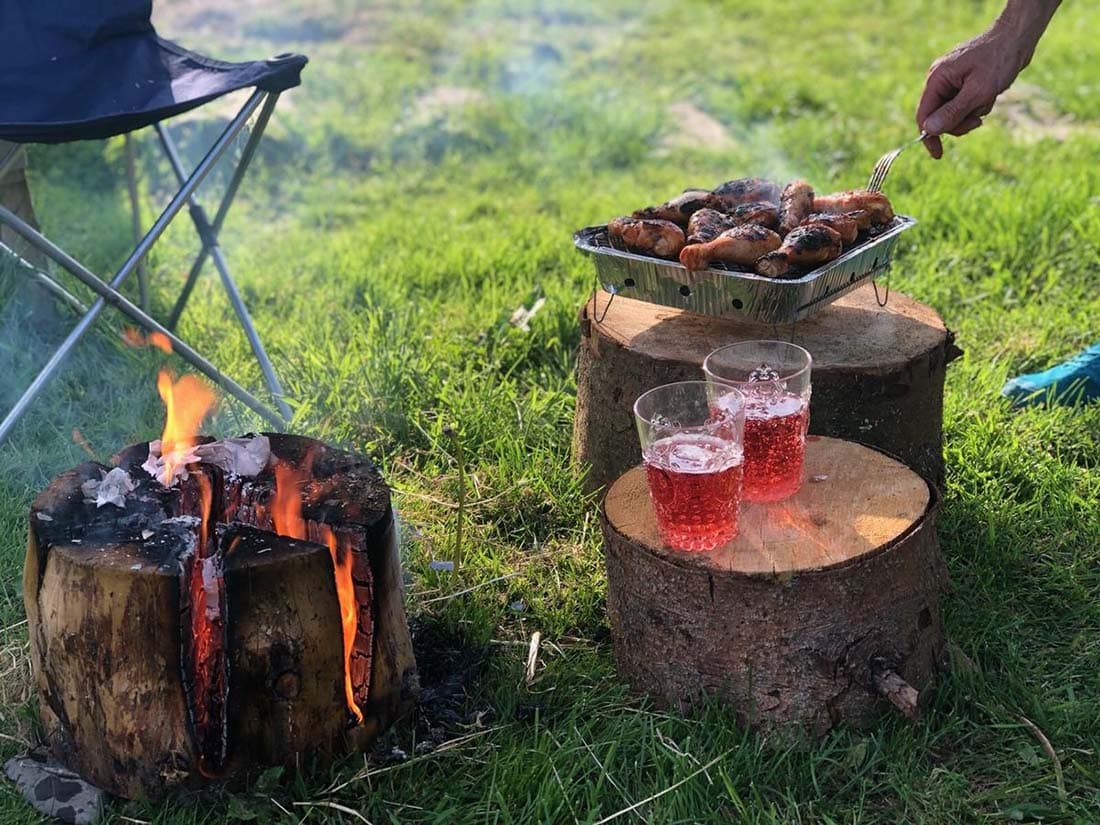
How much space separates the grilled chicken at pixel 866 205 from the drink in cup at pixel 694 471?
0.96 meters

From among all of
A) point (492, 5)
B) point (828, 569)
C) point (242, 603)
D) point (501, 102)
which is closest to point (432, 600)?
point (242, 603)

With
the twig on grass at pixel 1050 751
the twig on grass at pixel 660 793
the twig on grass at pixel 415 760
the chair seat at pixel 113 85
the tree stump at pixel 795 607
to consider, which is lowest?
the twig on grass at pixel 1050 751

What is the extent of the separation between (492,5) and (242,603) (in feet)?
27.7

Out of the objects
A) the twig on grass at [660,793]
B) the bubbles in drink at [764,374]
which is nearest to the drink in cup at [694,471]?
the bubbles in drink at [764,374]

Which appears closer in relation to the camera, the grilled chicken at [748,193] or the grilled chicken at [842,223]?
the grilled chicken at [842,223]

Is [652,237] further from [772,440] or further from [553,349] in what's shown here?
[553,349]

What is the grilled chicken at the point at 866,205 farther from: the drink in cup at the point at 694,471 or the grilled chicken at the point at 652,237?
the drink in cup at the point at 694,471

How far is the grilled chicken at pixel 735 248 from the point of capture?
291cm

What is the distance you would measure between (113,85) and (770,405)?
241 centimetres

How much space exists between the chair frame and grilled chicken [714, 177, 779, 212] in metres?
1.39

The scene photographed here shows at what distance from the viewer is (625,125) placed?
23.4ft

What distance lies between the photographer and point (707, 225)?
307 cm

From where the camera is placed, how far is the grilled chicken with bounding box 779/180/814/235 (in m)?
3.13

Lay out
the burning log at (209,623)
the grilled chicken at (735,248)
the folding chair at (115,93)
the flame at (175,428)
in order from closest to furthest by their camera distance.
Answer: the burning log at (209,623), the flame at (175,428), the grilled chicken at (735,248), the folding chair at (115,93)
